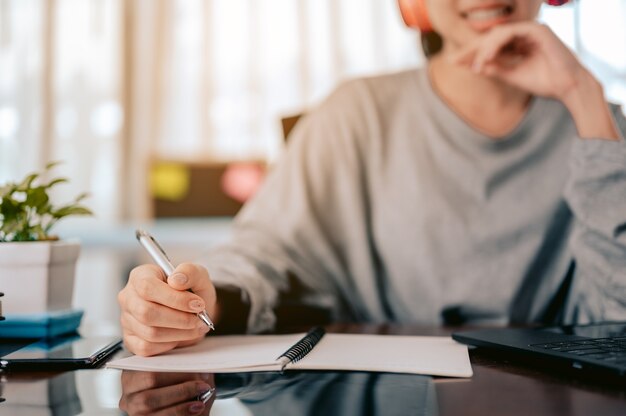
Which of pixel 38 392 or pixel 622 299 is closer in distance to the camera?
pixel 38 392

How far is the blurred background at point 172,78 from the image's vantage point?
8.40ft

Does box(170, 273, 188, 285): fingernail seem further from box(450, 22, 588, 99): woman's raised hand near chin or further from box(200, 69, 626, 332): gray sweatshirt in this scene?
box(450, 22, 588, 99): woman's raised hand near chin

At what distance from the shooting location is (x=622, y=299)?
0.86m

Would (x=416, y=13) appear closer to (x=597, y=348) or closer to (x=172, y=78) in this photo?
(x=597, y=348)

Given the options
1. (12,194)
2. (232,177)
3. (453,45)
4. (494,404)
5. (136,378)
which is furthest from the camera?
(232,177)

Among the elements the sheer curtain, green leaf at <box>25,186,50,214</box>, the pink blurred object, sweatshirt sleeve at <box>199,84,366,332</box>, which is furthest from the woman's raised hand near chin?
the sheer curtain

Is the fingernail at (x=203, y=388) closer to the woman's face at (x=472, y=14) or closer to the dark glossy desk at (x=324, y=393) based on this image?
the dark glossy desk at (x=324, y=393)

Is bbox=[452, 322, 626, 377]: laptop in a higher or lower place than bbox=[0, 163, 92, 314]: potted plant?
lower

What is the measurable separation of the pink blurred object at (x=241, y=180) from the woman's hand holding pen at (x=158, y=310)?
177 cm

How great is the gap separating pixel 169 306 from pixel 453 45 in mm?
751

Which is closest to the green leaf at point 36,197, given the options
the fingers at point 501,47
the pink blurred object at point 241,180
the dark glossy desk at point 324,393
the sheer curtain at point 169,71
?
the dark glossy desk at point 324,393

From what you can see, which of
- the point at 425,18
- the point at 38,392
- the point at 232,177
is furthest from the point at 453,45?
the point at 232,177

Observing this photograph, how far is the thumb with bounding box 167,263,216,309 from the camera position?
2.18ft

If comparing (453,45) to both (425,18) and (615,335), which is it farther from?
(615,335)
